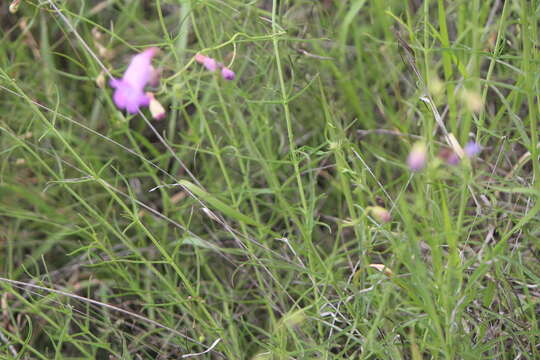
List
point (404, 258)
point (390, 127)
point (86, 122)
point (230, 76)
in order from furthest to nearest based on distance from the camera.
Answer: point (86, 122) < point (390, 127) < point (230, 76) < point (404, 258)

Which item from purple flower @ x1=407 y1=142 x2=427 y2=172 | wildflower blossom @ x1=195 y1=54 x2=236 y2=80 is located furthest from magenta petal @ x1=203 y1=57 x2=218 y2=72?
purple flower @ x1=407 y1=142 x2=427 y2=172

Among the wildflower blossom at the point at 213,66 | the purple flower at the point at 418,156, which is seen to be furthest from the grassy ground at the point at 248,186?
the purple flower at the point at 418,156

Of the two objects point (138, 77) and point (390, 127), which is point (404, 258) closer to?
point (138, 77)

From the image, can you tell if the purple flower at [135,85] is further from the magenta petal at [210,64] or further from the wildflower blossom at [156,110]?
the magenta petal at [210,64]

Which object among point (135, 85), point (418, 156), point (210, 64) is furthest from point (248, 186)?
point (418, 156)

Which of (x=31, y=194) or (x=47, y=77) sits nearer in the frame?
(x=31, y=194)

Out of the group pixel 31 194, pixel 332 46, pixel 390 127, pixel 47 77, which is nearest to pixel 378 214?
pixel 390 127
